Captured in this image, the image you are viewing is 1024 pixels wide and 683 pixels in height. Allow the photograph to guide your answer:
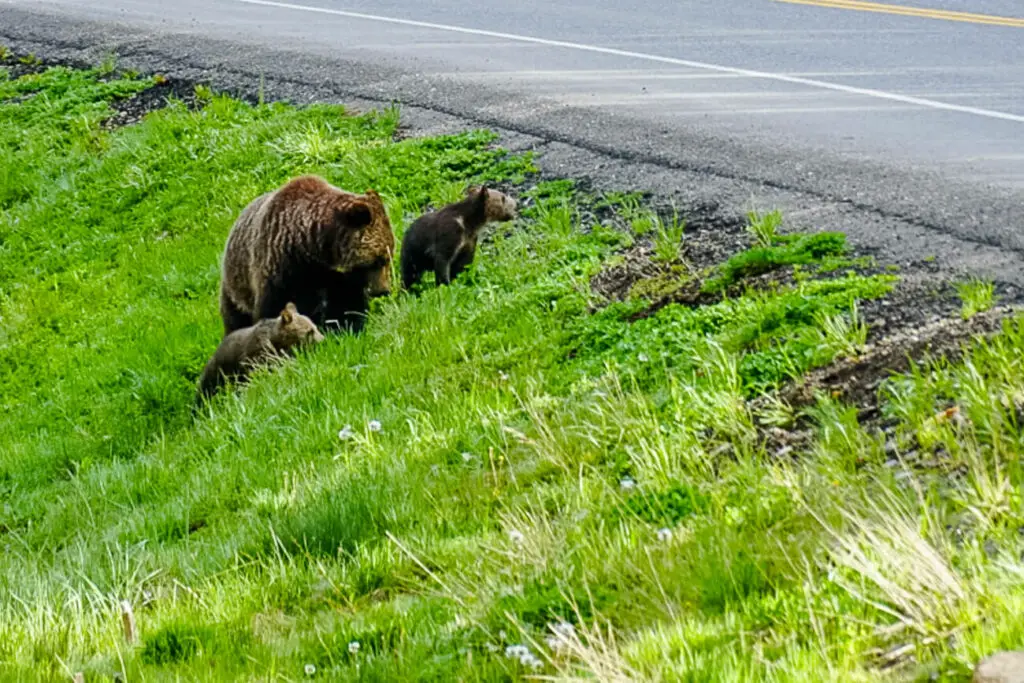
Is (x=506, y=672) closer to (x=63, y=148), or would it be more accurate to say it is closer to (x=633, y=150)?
(x=633, y=150)

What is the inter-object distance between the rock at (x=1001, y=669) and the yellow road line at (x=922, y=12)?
12.0m

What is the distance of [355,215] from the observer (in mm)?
9273

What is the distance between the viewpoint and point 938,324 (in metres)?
6.46

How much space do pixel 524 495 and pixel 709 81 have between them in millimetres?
7596

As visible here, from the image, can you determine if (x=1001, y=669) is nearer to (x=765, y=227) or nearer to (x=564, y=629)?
(x=564, y=629)

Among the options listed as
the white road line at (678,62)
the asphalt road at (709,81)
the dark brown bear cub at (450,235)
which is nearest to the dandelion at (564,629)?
the asphalt road at (709,81)

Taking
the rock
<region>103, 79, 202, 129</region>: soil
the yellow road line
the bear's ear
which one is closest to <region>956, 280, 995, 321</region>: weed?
the rock

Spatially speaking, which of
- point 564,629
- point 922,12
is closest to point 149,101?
point 922,12

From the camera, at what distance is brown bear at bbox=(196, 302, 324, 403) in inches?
361

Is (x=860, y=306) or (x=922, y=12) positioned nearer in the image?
(x=860, y=306)

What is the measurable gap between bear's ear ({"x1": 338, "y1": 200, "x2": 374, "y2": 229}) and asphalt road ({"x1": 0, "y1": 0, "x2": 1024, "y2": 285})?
188 centimetres

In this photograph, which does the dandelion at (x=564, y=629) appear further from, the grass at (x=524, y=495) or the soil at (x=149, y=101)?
the soil at (x=149, y=101)

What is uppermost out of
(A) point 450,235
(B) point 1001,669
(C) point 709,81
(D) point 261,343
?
(C) point 709,81

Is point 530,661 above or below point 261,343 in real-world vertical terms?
above
